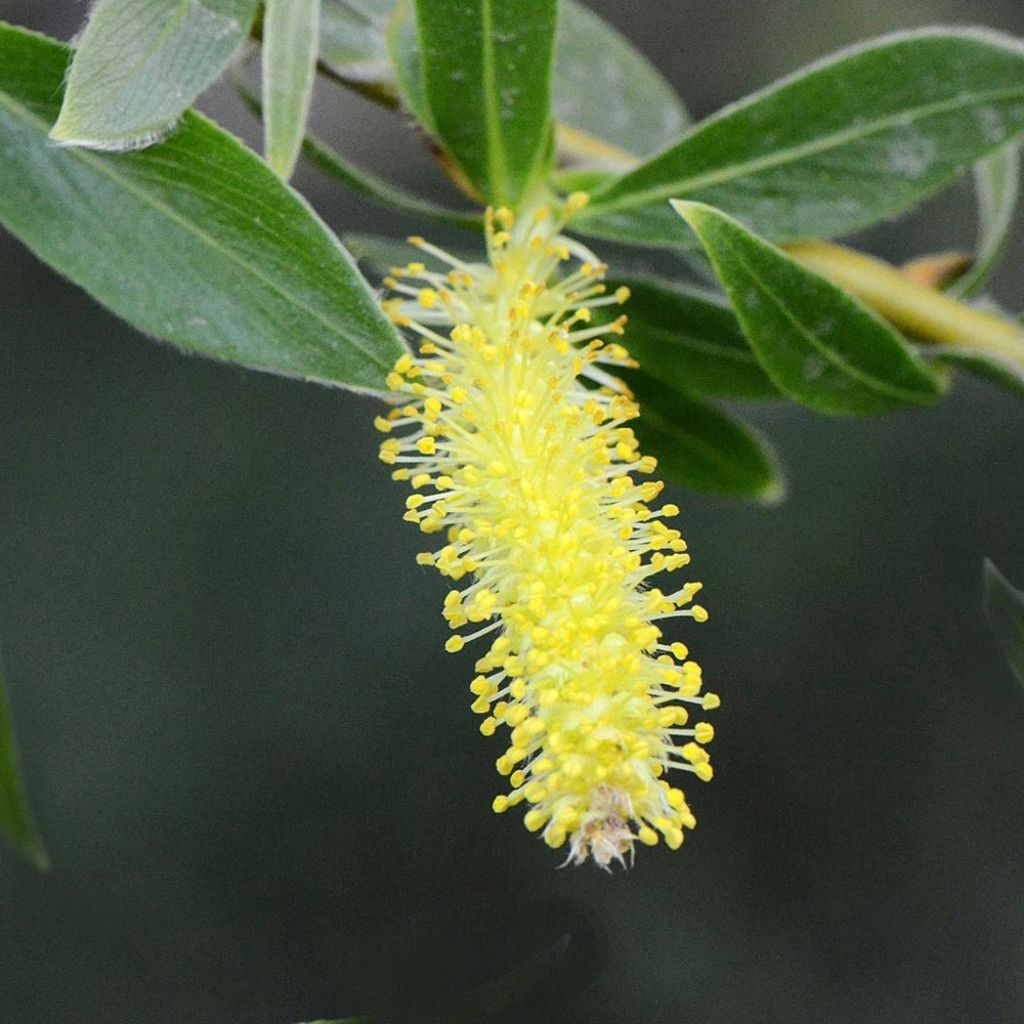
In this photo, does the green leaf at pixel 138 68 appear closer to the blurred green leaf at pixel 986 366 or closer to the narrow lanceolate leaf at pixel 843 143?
the narrow lanceolate leaf at pixel 843 143

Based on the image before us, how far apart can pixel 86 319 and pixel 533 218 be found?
1.74m

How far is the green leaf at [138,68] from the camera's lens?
2.16 feet

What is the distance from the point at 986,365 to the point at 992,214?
23 cm

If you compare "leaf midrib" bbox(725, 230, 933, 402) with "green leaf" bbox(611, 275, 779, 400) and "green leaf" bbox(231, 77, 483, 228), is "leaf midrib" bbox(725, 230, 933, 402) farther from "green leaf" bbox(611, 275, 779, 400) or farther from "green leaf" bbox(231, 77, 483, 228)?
"green leaf" bbox(231, 77, 483, 228)

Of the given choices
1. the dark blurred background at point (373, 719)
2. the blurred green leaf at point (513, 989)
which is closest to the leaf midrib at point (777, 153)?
the blurred green leaf at point (513, 989)

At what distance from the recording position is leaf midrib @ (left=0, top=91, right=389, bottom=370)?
0.69 m

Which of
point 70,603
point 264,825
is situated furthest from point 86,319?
point 264,825

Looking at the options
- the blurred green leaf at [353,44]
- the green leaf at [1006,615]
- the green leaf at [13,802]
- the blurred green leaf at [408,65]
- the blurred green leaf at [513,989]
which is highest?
the blurred green leaf at [353,44]

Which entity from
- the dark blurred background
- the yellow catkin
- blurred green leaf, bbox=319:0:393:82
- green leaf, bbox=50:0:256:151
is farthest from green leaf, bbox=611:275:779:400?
the dark blurred background

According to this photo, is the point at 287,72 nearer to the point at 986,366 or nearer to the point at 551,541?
the point at 551,541

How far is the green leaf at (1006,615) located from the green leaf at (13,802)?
0.68 metres

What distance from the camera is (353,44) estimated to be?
0.93 metres

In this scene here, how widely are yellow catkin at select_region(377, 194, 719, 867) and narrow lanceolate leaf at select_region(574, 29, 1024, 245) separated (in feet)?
0.28

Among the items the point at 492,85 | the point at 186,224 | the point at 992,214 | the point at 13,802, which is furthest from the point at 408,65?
the point at 13,802
